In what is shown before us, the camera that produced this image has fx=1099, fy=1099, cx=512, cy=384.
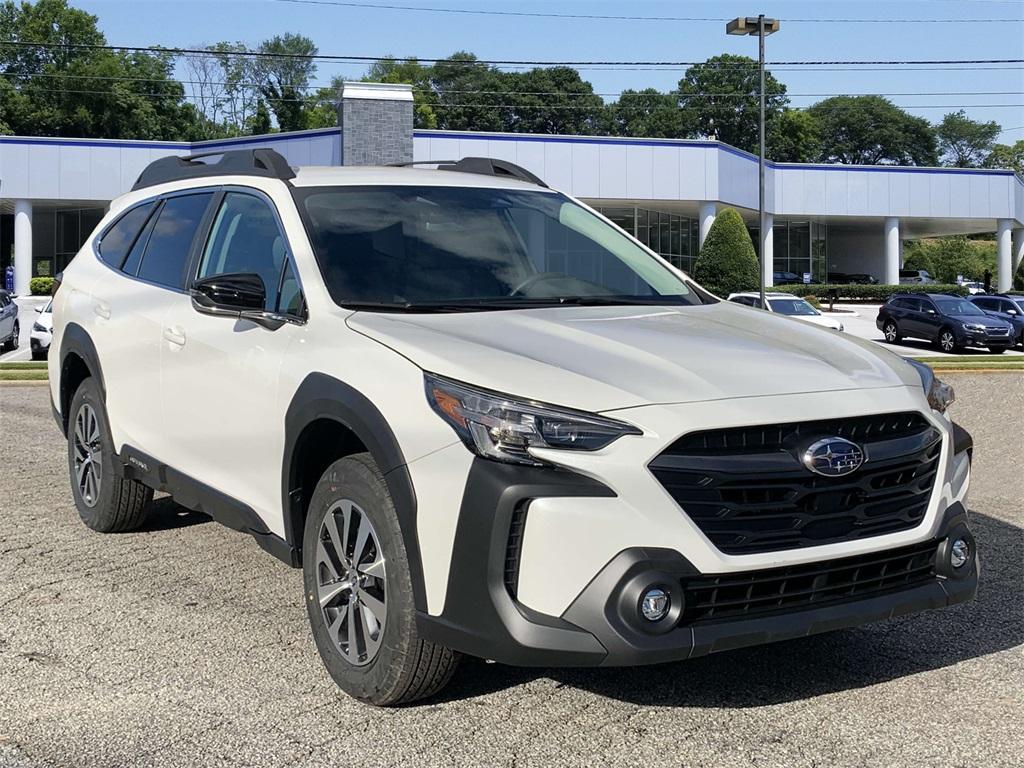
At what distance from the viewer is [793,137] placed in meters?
112

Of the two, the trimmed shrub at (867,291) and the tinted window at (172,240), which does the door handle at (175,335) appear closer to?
the tinted window at (172,240)

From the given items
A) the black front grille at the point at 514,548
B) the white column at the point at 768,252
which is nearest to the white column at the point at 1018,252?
the white column at the point at 768,252

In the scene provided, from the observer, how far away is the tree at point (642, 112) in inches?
4291

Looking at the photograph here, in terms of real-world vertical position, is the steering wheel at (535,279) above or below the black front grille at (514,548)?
above

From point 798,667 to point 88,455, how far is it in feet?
14.2

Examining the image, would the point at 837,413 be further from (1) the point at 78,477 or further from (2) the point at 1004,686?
(1) the point at 78,477

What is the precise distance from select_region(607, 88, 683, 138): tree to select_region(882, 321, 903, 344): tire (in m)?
79.4

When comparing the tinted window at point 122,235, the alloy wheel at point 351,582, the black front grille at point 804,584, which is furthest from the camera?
the tinted window at point 122,235

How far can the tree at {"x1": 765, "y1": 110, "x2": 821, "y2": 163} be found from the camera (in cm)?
10851

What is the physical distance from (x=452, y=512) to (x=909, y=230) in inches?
2750

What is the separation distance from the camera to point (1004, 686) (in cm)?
402

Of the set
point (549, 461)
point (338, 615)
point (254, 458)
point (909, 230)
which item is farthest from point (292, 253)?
point (909, 230)

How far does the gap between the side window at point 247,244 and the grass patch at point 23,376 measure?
40.3 feet

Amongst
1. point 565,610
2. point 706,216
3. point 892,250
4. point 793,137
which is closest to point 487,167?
point 565,610
